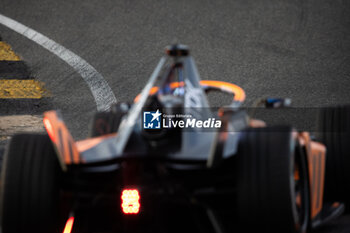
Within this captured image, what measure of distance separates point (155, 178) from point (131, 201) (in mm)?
189

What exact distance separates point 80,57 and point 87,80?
1.61 m

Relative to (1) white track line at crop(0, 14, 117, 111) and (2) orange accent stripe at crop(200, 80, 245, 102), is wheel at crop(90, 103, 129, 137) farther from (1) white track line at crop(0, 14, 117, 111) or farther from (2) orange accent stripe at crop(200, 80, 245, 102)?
(1) white track line at crop(0, 14, 117, 111)

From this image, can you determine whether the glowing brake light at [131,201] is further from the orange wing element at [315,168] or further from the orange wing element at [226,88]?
the orange wing element at [315,168]

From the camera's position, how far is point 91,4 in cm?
1523

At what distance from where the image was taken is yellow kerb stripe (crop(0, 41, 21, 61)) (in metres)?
11.2

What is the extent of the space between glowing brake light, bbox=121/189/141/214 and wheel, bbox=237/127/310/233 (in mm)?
570

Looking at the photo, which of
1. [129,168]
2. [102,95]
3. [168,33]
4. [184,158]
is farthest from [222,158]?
[168,33]

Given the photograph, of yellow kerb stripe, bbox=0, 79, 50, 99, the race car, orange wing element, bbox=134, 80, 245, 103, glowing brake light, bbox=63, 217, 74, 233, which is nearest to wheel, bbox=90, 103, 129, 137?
orange wing element, bbox=134, 80, 245, 103

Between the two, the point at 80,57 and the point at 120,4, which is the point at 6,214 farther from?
the point at 120,4

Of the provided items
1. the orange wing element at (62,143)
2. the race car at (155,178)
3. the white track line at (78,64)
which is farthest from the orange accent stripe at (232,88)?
the white track line at (78,64)

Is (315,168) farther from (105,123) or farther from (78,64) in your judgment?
(78,64)

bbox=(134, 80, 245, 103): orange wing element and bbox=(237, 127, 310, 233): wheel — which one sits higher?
bbox=(134, 80, 245, 103): orange wing element

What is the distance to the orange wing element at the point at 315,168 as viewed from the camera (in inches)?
157

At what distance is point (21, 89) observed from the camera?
9594 millimetres
